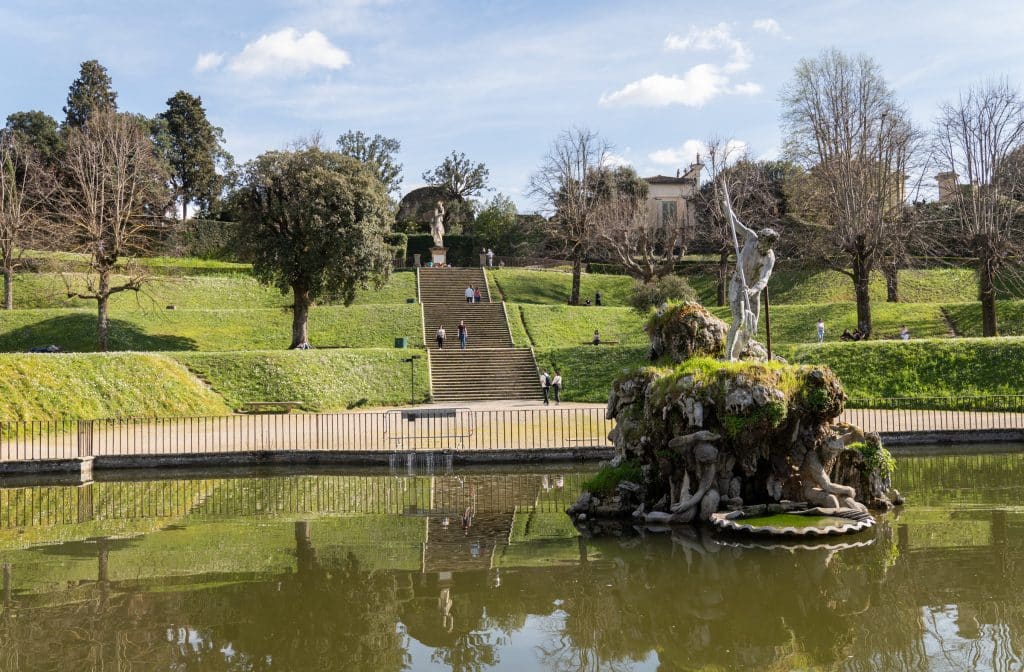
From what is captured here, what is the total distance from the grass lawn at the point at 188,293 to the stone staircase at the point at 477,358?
12.8 feet

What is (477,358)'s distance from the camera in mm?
37062

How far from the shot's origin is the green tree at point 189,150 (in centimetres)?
6700

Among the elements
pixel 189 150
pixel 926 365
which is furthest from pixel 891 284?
pixel 189 150

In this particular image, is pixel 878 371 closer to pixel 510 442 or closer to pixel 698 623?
pixel 510 442

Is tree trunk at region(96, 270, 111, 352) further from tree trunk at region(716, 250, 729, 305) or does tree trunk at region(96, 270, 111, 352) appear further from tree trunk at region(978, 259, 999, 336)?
tree trunk at region(978, 259, 999, 336)

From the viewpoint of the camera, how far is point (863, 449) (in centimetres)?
1426

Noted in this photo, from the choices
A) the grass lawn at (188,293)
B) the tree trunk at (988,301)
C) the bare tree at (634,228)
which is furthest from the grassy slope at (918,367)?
the grass lawn at (188,293)

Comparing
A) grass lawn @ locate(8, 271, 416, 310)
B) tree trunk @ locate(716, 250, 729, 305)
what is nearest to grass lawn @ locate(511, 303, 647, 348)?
tree trunk @ locate(716, 250, 729, 305)

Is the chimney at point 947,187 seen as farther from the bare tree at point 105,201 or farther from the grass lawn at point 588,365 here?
the bare tree at point 105,201

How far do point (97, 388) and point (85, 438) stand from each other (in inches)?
215

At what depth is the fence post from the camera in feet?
65.9

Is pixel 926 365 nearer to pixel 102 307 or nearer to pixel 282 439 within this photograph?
pixel 282 439

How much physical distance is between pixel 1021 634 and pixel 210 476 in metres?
16.3

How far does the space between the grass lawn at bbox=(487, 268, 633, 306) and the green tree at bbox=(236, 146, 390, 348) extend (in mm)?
15686
